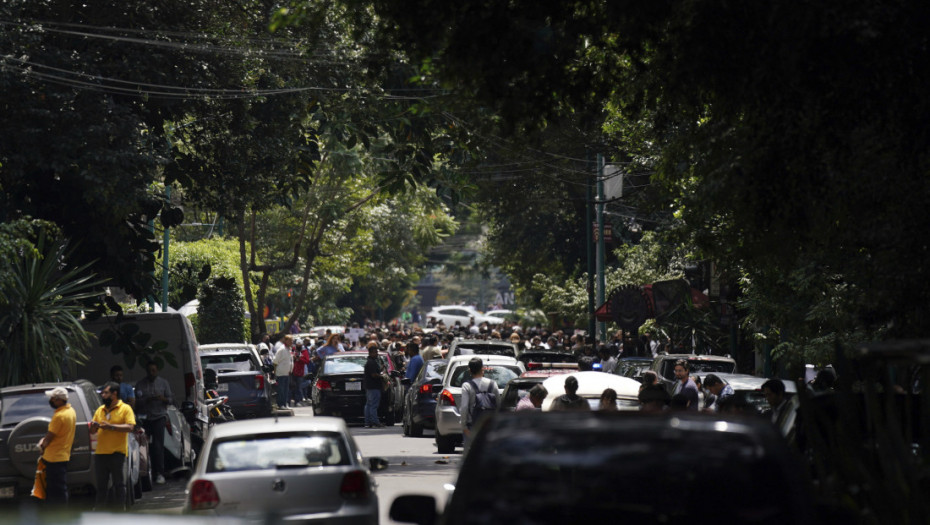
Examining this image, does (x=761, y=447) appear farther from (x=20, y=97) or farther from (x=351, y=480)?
(x=20, y=97)

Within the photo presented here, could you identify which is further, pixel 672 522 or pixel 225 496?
pixel 225 496

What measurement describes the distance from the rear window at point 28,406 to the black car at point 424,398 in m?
10.1

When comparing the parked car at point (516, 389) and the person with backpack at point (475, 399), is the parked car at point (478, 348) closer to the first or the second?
the parked car at point (516, 389)

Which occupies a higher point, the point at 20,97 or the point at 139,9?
the point at 139,9

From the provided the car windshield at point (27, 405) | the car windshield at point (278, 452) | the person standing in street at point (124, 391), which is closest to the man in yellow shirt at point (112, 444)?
the car windshield at point (27, 405)

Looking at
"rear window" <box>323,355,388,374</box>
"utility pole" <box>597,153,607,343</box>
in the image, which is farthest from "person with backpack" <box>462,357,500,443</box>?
"utility pole" <box>597,153,607,343</box>

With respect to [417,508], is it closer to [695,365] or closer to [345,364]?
[695,365]

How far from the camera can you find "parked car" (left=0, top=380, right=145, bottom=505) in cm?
1502

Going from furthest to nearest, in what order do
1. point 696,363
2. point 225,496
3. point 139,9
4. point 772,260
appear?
point 696,363, point 139,9, point 772,260, point 225,496

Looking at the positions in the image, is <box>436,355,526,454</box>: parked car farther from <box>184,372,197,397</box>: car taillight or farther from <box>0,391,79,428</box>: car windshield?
<box>0,391,79,428</box>: car windshield

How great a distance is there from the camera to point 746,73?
10609mm

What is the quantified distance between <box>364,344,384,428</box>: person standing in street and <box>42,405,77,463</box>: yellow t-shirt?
12.9 metres

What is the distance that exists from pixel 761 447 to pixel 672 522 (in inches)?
23.5

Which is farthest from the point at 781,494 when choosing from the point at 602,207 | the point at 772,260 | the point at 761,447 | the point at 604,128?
the point at 602,207
